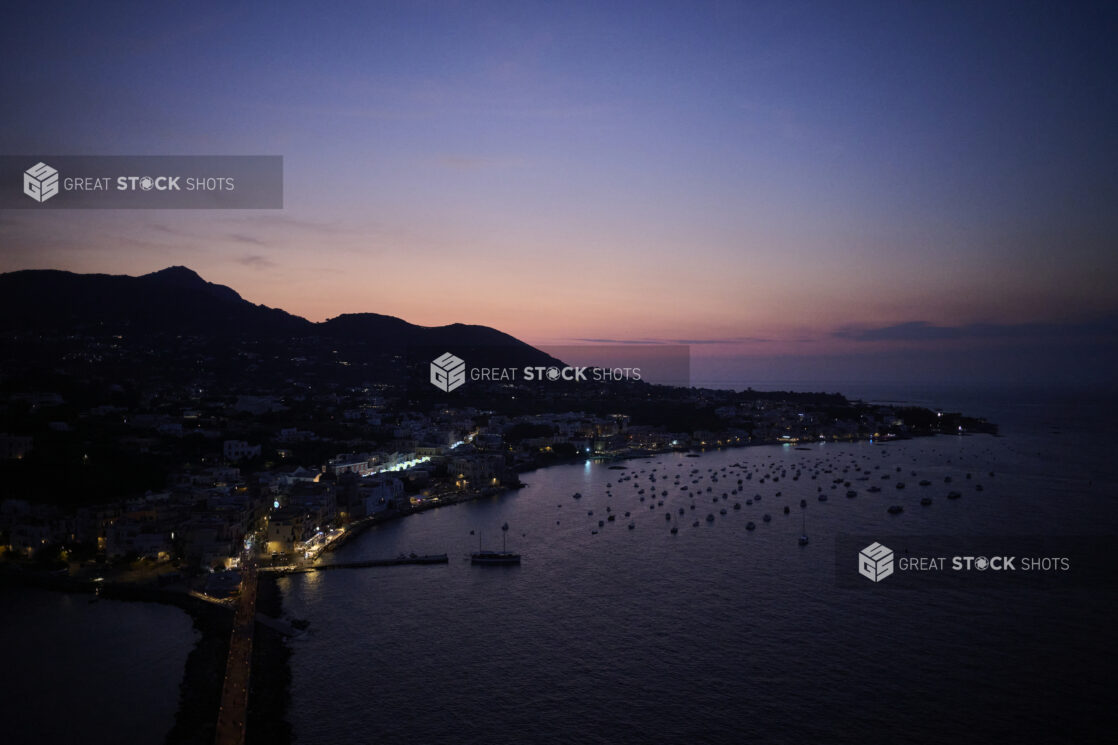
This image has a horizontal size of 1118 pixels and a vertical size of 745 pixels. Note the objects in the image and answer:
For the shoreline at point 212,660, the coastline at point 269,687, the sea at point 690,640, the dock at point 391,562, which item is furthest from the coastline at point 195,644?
the dock at point 391,562

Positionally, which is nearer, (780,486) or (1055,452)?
(780,486)

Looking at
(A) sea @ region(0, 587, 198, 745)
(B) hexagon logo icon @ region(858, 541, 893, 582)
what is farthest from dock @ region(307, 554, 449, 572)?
(B) hexagon logo icon @ region(858, 541, 893, 582)

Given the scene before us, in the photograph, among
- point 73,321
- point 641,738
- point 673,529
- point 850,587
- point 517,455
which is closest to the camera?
point 641,738

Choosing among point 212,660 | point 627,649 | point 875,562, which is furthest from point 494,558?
point 875,562

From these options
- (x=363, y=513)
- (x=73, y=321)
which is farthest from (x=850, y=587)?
(x=73, y=321)

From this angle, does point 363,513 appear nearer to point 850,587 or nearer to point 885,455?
point 850,587

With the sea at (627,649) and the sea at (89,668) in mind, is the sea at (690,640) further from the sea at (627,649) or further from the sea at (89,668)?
the sea at (89,668)

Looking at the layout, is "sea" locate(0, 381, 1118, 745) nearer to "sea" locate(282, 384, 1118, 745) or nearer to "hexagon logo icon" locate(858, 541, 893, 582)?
"sea" locate(282, 384, 1118, 745)

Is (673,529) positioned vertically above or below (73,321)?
below
